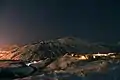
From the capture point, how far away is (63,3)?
1902 mm

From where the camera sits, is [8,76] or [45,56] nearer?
[8,76]

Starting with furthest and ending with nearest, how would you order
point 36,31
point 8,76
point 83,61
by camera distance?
point 36,31, point 83,61, point 8,76

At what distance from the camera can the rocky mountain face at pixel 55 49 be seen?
1.84 meters

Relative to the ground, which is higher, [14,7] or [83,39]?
[14,7]

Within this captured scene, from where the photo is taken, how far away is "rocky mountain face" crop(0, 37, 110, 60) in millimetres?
1844

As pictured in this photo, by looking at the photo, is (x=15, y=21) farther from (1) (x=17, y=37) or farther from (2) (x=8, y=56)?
(2) (x=8, y=56)

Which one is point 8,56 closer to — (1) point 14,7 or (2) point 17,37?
(2) point 17,37

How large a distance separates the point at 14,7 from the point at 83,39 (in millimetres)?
542

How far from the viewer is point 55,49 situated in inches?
72.8

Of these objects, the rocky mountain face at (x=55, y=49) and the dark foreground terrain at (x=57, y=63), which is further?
the rocky mountain face at (x=55, y=49)

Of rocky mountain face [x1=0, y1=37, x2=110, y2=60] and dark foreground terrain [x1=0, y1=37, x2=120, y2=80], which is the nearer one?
dark foreground terrain [x1=0, y1=37, x2=120, y2=80]

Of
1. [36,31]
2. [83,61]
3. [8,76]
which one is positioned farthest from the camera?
[36,31]

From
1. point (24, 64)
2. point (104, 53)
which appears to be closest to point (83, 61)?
point (104, 53)

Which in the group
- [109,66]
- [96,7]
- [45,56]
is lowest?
[109,66]
